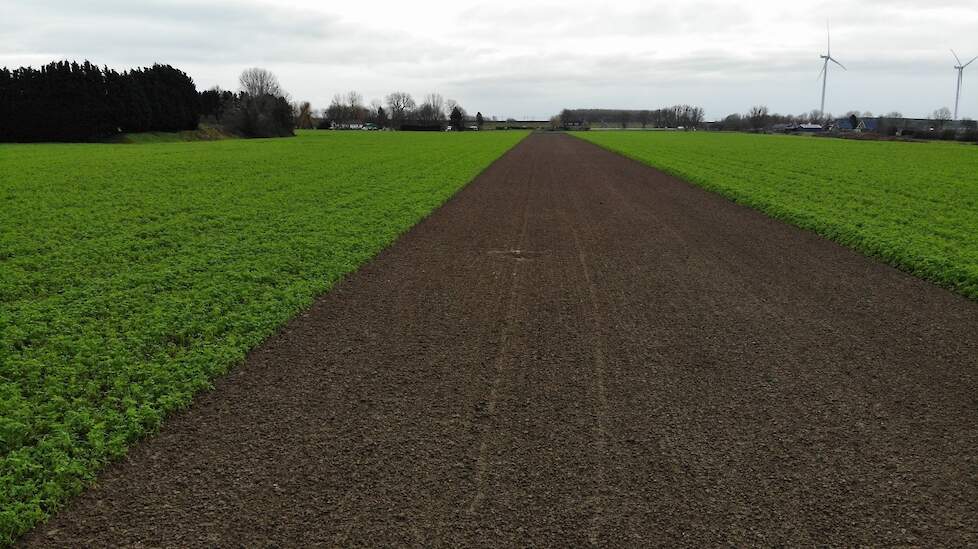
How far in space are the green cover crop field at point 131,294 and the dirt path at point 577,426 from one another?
37cm

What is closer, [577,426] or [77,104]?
[577,426]

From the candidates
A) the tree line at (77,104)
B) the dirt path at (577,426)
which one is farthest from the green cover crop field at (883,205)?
the tree line at (77,104)

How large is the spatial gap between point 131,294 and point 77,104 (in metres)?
72.4

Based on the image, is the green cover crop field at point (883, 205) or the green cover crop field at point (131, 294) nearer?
the green cover crop field at point (131, 294)

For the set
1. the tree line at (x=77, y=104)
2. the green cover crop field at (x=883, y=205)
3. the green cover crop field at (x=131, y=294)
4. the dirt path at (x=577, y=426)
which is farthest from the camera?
the tree line at (x=77, y=104)

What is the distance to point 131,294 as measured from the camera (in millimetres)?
8375

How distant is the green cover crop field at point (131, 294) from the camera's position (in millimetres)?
4598

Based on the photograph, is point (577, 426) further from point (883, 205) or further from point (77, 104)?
point (77, 104)

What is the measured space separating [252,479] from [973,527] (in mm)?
4400

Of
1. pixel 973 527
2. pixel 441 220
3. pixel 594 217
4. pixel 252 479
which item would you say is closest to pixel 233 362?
pixel 252 479

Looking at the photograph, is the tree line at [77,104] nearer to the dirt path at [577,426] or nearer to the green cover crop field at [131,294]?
the green cover crop field at [131,294]

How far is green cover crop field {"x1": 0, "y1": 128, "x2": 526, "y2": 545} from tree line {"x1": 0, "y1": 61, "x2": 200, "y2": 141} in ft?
179

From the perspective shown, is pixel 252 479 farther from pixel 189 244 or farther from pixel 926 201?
pixel 926 201

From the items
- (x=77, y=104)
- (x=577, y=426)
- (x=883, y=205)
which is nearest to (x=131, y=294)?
(x=577, y=426)
